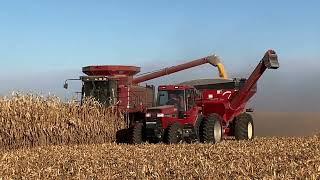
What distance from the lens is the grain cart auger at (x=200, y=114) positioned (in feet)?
51.0

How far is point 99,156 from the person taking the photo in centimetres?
1164

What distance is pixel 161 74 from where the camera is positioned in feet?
74.7

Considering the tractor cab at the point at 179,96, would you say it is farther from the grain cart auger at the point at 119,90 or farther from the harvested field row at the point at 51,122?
the harvested field row at the point at 51,122

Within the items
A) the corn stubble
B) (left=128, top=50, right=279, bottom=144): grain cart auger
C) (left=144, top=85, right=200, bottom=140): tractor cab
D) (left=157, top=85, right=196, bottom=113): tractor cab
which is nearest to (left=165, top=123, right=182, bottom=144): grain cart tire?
(left=128, top=50, right=279, bottom=144): grain cart auger

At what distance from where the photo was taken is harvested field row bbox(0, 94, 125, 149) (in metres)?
15.5

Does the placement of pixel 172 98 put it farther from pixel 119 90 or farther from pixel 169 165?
pixel 169 165

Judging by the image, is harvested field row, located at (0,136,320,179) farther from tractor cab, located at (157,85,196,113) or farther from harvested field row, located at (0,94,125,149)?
tractor cab, located at (157,85,196,113)

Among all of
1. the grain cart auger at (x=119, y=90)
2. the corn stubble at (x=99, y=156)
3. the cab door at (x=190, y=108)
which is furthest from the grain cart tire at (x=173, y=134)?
the grain cart auger at (x=119, y=90)

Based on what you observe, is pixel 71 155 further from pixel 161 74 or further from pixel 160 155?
pixel 161 74

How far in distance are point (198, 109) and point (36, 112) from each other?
4.63m

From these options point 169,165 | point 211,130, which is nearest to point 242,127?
point 211,130

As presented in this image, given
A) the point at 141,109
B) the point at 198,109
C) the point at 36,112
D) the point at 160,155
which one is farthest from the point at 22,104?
the point at 160,155

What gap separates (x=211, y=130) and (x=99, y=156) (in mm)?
4652

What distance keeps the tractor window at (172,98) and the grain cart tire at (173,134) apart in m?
0.65
